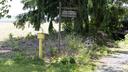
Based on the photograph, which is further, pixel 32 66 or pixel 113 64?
pixel 113 64

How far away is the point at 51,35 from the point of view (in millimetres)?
20188

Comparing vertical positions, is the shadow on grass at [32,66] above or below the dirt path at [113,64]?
above

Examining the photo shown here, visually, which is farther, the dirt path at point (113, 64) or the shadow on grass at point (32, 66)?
the dirt path at point (113, 64)

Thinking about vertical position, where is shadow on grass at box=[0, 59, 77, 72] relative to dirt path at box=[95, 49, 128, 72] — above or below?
above

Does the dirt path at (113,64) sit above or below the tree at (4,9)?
below

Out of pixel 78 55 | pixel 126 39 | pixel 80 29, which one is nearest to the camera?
pixel 78 55

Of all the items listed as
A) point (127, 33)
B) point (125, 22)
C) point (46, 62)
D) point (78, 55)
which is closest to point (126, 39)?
point (127, 33)

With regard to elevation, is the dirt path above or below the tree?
below

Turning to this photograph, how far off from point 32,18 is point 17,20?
5.33 feet

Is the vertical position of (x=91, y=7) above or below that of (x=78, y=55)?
above

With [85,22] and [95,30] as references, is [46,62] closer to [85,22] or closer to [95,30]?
[85,22]

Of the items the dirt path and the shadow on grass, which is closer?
the shadow on grass

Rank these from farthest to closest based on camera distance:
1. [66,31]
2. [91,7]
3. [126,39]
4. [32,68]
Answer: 1. [126,39]
2. [66,31]
3. [91,7]
4. [32,68]

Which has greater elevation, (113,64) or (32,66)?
(32,66)
